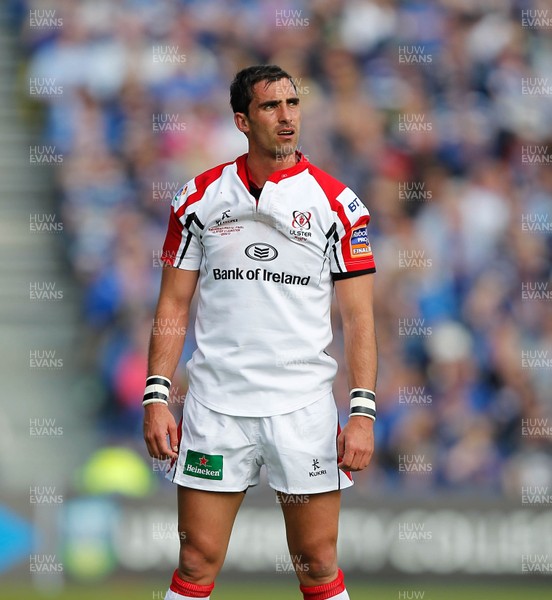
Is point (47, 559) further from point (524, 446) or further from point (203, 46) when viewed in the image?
point (203, 46)

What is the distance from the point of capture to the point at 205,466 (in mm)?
3691

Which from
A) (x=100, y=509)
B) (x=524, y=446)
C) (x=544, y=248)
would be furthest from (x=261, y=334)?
(x=544, y=248)

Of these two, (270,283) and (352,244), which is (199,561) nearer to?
(270,283)

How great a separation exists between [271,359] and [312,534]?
0.59 metres

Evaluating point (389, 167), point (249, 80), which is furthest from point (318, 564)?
point (389, 167)

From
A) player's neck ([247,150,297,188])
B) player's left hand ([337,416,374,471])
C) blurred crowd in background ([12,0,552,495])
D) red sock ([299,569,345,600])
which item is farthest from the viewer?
blurred crowd in background ([12,0,552,495])

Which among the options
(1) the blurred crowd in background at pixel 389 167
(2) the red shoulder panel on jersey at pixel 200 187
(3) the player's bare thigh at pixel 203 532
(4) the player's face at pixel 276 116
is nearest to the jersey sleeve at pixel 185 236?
(2) the red shoulder panel on jersey at pixel 200 187

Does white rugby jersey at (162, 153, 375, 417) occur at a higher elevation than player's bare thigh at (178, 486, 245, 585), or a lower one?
higher

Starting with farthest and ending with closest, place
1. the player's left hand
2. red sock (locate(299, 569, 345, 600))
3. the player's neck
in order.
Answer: the player's neck → red sock (locate(299, 569, 345, 600)) → the player's left hand

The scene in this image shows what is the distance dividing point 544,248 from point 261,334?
14.7 ft

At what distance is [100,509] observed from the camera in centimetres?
635

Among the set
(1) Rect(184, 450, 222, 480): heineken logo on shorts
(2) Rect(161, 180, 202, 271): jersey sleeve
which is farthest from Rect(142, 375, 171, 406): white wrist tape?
(2) Rect(161, 180, 202, 271): jersey sleeve

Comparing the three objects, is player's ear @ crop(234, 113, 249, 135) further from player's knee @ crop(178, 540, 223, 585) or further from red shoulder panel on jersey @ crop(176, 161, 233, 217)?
player's knee @ crop(178, 540, 223, 585)

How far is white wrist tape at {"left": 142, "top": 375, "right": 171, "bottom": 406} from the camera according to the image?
3.77 metres
